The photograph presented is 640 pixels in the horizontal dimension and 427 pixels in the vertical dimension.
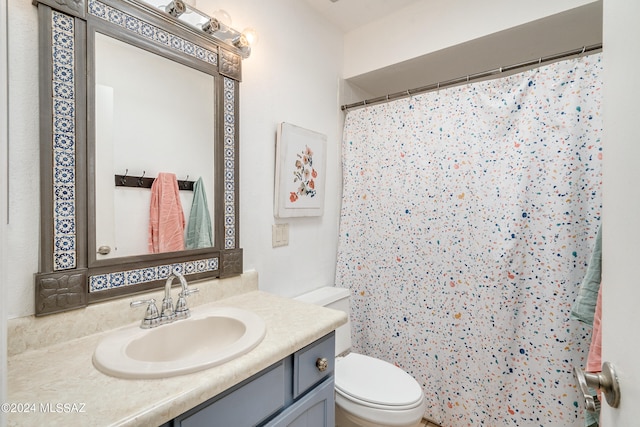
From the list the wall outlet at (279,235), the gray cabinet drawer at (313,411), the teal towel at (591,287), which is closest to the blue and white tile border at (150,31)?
the wall outlet at (279,235)

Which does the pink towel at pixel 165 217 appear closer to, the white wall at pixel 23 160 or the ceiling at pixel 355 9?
the white wall at pixel 23 160

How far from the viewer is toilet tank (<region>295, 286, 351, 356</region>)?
173 cm

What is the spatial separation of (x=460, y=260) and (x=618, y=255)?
1.16 meters

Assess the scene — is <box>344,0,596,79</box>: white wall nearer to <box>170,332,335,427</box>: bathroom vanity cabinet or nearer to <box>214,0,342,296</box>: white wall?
<box>214,0,342,296</box>: white wall

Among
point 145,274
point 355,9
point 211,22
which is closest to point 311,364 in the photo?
point 145,274

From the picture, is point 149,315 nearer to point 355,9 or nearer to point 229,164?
point 229,164

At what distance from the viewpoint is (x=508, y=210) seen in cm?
152

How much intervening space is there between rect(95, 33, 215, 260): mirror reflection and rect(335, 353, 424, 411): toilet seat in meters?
0.90

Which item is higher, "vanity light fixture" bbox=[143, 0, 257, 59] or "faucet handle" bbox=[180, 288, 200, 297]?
"vanity light fixture" bbox=[143, 0, 257, 59]

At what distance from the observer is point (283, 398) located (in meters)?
0.93

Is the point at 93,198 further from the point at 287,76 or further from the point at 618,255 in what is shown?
the point at 618,255

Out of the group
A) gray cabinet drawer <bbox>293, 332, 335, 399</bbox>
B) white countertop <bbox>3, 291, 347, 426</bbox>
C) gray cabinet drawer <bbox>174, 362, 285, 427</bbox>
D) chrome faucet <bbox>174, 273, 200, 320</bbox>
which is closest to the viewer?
white countertop <bbox>3, 291, 347, 426</bbox>

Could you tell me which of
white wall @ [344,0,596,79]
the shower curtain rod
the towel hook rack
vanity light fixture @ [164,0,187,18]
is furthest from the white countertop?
white wall @ [344,0,596,79]

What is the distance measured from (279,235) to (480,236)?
106 centimetres
